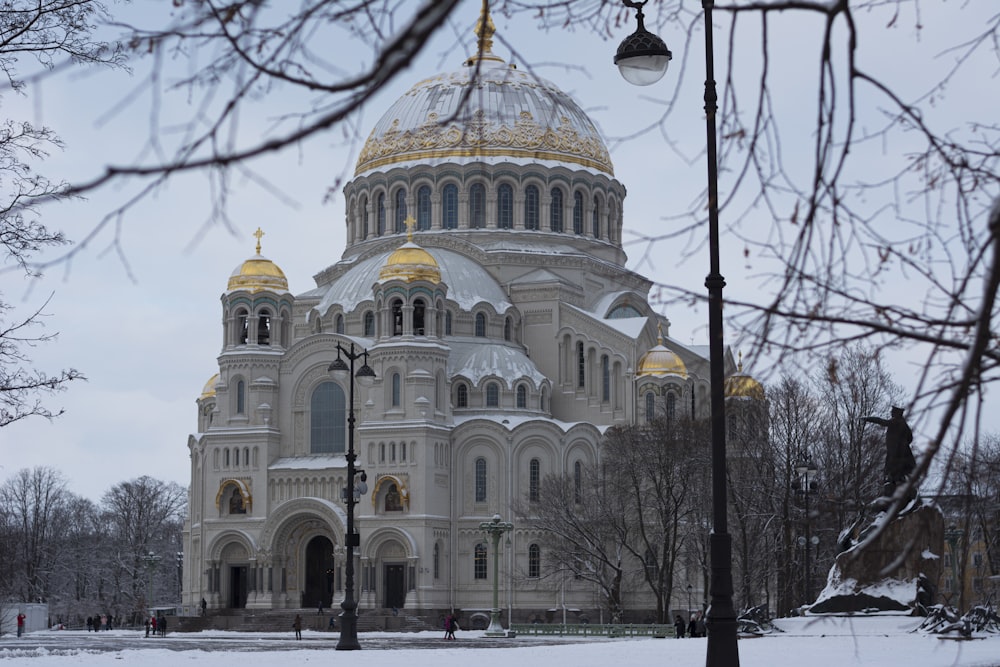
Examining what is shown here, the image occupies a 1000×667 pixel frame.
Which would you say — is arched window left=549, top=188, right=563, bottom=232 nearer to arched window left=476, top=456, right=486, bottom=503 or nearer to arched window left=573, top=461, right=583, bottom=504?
arched window left=573, top=461, right=583, bottom=504

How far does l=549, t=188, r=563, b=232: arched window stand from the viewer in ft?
242

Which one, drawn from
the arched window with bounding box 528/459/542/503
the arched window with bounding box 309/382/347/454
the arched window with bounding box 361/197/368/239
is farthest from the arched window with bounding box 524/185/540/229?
the arched window with bounding box 528/459/542/503

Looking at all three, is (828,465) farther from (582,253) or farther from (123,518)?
(123,518)

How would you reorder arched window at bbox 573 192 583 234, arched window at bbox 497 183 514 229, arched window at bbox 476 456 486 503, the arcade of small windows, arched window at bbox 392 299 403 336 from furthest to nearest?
arched window at bbox 573 192 583 234 → arched window at bbox 497 183 514 229 → the arcade of small windows → arched window at bbox 392 299 403 336 → arched window at bbox 476 456 486 503

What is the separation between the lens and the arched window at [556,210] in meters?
73.8

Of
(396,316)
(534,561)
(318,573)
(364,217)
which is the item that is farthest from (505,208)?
(318,573)

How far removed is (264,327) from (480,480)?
39.0 ft

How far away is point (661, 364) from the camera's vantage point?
217 feet

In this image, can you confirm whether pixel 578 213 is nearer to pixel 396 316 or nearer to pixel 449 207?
pixel 449 207

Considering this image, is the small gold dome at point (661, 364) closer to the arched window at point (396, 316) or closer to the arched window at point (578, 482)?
the arched window at point (578, 482)

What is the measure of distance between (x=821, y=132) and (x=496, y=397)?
57.9 metres

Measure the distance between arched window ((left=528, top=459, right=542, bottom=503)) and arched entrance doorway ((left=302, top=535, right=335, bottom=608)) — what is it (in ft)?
28.6

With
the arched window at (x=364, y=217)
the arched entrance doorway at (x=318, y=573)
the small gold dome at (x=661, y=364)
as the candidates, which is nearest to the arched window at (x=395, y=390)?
the arched entrance doorway at (x=318, y=573)

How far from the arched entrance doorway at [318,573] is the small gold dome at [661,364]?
50.0ft
